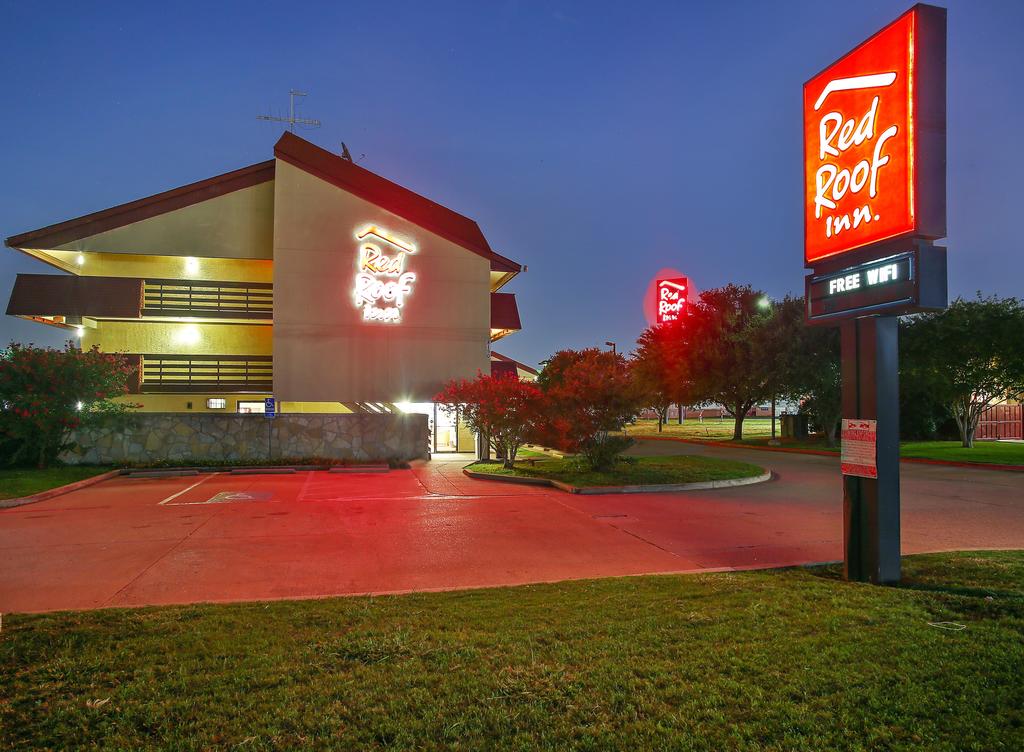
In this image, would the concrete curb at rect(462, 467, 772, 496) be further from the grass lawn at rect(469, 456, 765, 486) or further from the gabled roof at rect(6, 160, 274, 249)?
the gabled roof at rect(6, 160, 274, 249)

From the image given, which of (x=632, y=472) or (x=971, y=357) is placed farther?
(x=971, y=357)

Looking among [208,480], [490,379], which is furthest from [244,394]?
[490,379]

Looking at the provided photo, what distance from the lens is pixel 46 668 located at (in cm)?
430

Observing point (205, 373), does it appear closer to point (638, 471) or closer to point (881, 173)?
point (638, 471)

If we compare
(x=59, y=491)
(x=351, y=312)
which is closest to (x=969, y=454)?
(x=351, y=312)

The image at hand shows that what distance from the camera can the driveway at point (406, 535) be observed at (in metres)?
7.02

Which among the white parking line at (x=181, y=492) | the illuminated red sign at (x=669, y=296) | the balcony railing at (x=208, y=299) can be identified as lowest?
the white parking line at (x=181, y=492)

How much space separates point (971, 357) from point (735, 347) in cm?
1060

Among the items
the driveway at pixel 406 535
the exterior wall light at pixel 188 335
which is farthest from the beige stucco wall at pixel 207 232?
the driveway at pixel 406 535

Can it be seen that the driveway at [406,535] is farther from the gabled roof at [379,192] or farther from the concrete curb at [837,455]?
the gabled roof at [379,192]

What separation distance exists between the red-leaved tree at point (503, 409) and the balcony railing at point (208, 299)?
32.8 feet

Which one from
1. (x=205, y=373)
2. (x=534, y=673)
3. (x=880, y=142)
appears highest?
(x=880, y=142)

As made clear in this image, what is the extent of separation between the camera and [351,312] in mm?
23766

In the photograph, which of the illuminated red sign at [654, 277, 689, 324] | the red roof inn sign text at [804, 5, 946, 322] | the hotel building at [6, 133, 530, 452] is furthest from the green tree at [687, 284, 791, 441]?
the red roof inn sign text at [804, 5, 946, 322]
